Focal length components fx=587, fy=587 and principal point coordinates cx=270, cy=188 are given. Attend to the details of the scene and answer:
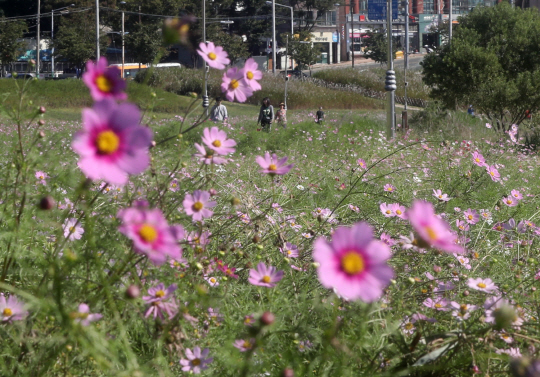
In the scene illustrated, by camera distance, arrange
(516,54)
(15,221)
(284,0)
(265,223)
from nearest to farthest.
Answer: (15,221), (265,223), (516,54), (284,0)

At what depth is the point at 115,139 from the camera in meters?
0.72

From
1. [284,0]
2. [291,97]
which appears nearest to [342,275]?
[291,97]

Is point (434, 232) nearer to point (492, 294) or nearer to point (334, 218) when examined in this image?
point (492, 294)

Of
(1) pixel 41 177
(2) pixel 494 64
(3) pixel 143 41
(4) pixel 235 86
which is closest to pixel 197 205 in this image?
(4) pixel 235 86

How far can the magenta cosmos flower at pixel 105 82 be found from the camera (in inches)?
34.4

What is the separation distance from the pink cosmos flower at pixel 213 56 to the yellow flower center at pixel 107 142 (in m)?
0.49

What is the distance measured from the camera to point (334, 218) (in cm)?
230

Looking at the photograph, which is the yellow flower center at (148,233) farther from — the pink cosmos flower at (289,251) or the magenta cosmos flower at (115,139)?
the pink cosmos flower at (289,251)

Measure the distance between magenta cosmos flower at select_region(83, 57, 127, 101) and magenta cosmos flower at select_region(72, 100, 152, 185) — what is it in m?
0.16

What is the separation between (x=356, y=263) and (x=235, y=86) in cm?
59

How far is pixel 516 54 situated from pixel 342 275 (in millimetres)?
15133

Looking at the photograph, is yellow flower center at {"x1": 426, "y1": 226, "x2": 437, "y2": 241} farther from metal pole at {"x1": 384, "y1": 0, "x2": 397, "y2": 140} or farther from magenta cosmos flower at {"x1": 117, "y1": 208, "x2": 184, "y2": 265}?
metal pole at {"x1": 384, "y1": 0, "x2": 397, "y2": 140}

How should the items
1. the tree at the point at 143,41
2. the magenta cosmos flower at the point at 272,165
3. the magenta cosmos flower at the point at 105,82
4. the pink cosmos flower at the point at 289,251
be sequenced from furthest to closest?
the tree at the point at 143,41 → the pink cosmos flower at the point at 289,251 → the magenta cosmos flower at the point at 272,165 → the magenta cosmos flower at the point at 105,82

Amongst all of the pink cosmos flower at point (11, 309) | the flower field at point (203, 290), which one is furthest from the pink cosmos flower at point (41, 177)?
the pink cosmos flower at point (11, 309)
